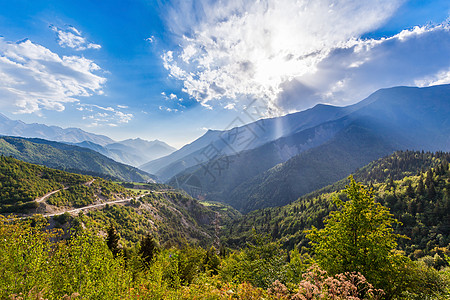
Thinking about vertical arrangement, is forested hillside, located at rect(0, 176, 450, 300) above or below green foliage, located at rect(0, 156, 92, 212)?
below

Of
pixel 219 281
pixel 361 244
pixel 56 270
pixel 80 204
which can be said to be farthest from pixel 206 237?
pixel 56 270

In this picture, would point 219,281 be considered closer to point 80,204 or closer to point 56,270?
point 56,270

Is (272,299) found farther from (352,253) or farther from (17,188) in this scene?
(17,188)

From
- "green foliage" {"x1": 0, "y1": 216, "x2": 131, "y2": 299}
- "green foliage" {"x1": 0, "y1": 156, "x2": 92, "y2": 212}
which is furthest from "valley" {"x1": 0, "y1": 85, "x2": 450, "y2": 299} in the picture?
"green foliage" {"x1": 0, "y1": 156, "x2": 92, "y2": 212}

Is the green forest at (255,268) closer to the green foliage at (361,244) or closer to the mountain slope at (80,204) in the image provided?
the green foliage at (361,244)

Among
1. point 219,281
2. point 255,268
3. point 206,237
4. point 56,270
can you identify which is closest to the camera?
point 56,270

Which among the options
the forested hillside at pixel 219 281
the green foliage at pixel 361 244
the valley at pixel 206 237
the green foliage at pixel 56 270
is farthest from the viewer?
the green foliage at pixel 361 244

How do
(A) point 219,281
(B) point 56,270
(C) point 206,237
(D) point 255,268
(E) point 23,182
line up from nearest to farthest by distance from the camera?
(B) point 56,270, (A) point 219,281, (D) point 255,268, (E) point 23,182, (C) point 206,237

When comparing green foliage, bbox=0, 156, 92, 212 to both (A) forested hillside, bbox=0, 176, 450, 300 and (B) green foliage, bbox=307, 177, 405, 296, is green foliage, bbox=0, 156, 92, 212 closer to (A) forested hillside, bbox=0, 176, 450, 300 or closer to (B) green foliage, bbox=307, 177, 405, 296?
(A) forested hillside, bbox=0, 176, 450, 300

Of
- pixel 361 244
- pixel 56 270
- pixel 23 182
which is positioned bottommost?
pixel 361 244

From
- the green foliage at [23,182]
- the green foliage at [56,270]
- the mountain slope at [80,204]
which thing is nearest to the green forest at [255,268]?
the green foliage at [56,270]

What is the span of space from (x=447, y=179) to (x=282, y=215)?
102m

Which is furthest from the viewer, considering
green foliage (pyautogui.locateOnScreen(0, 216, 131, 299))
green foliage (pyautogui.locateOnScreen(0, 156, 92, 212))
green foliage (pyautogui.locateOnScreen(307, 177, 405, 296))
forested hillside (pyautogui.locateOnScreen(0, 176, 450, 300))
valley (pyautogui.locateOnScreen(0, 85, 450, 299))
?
green foliage (pyautogui.locateOnScreen(0, 156, 92, 212))

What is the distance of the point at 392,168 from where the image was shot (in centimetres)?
18175
